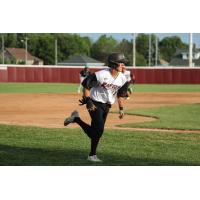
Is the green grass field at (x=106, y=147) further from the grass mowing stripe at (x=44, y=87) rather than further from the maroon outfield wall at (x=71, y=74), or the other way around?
the grass mowing stripe at (x=44, y=87)

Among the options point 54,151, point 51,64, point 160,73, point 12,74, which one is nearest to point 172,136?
point 54,151

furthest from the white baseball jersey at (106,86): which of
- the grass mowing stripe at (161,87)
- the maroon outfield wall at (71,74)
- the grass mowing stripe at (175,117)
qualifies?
the grass mowing stripe at (161,87)

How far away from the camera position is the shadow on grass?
776 centimetres

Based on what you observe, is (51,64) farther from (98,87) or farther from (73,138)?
(98,87)

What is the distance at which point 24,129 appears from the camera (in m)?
11.7

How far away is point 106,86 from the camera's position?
7883 millimetres

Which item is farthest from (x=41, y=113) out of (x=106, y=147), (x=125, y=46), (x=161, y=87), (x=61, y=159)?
(x=161, y=87)

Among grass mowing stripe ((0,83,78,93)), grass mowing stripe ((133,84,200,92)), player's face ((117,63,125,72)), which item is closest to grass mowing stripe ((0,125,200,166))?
player's face ((117,63,125,72))

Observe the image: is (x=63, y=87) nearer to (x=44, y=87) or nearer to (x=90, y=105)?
(x=44, y=87)

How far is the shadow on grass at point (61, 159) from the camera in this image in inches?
305

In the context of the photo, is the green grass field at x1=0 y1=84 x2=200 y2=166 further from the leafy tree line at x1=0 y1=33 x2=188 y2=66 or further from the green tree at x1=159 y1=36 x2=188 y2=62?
the green tree at x1=159 y1=36 x2=188 y2=62

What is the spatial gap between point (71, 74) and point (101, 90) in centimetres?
1567

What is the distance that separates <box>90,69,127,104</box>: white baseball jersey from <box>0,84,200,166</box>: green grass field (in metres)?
0.89
